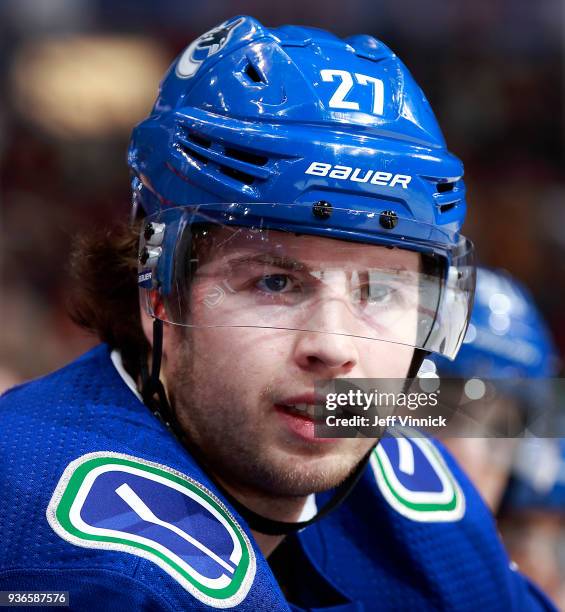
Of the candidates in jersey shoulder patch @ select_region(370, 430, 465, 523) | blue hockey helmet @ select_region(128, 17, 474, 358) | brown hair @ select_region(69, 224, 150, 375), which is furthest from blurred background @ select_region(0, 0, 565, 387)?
blue hockey helmet @ select_region(128, 17, 474, 358)

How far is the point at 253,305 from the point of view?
160cm

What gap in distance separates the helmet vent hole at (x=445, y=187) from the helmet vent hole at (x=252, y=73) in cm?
37

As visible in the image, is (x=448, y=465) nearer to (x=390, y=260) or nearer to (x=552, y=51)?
(x=390, y=260)

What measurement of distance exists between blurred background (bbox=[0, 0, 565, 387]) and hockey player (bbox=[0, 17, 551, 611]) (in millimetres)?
4282

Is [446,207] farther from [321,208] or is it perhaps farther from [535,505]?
[535,505]

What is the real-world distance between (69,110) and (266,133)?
5.25 meters

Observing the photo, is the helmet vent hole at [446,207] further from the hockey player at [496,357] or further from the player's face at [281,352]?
the hockey player at [496,357]

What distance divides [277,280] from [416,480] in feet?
2.16

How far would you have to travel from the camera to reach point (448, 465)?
210 centimetres

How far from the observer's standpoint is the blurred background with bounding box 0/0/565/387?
6266 millimetres

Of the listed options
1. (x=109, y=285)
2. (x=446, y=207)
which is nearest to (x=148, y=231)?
(x=109, y=285)

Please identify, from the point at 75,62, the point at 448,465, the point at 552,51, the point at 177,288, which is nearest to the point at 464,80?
the point at 552,51

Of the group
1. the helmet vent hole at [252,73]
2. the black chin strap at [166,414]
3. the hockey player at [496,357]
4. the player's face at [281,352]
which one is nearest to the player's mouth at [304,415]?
the player's face at [281,352]

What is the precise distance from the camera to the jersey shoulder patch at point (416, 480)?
1960mm
